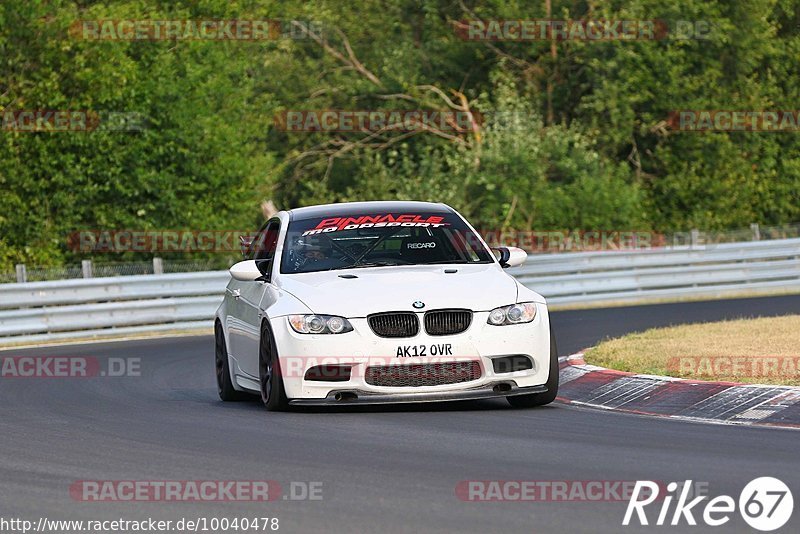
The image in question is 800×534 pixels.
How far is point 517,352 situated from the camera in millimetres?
11164

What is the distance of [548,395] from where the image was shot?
37.9 feet

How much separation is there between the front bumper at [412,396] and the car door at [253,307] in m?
0.90

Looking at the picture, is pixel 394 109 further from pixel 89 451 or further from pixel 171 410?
pixel 89 451

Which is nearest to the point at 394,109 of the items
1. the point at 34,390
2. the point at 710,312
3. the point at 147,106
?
the point at 147,106

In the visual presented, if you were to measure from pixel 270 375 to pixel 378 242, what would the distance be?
1.49m

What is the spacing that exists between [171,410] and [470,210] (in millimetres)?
27993

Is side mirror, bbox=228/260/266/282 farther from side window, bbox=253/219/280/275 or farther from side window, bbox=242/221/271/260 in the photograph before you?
side window, bbox=242/221/271/260

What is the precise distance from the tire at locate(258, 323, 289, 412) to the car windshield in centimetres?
77
